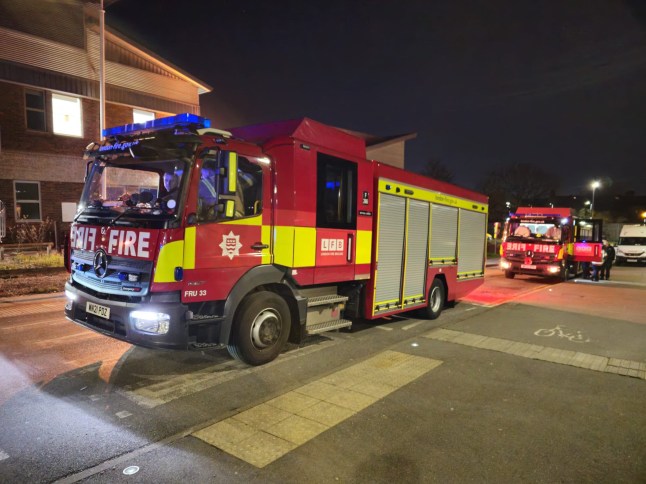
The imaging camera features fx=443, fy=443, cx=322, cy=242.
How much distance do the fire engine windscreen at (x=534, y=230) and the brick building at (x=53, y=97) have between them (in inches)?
640

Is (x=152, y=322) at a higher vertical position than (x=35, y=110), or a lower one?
lower

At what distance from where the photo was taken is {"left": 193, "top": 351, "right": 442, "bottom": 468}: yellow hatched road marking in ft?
11.9

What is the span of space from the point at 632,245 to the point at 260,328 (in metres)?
33.4

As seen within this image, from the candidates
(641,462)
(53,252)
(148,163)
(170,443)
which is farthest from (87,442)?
(53,252)

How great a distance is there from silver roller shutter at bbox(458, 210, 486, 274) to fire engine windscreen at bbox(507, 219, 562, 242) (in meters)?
6.90

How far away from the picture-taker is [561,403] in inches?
187

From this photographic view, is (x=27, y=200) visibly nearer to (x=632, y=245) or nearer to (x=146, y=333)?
(x=146, y=333)

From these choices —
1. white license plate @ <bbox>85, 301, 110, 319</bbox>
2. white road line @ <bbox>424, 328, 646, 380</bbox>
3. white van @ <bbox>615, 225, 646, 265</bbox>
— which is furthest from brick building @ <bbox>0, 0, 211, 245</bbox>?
white van @ <bbox>615, 225, 646, 265</bbox>

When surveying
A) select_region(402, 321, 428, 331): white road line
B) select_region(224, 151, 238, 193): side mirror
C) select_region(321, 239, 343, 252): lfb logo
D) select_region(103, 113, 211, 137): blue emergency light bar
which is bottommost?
select_region(402, 321, 428, 331): white road line

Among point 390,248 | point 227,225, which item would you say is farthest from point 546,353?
point 227,225

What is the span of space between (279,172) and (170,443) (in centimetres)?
335

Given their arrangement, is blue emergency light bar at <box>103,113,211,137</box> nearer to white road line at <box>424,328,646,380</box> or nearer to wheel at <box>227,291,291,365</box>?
wheel at <box>227,291,291,365</box>

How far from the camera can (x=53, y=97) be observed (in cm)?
1672

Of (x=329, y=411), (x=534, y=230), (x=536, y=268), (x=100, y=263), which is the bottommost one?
(x=329, y=411)
